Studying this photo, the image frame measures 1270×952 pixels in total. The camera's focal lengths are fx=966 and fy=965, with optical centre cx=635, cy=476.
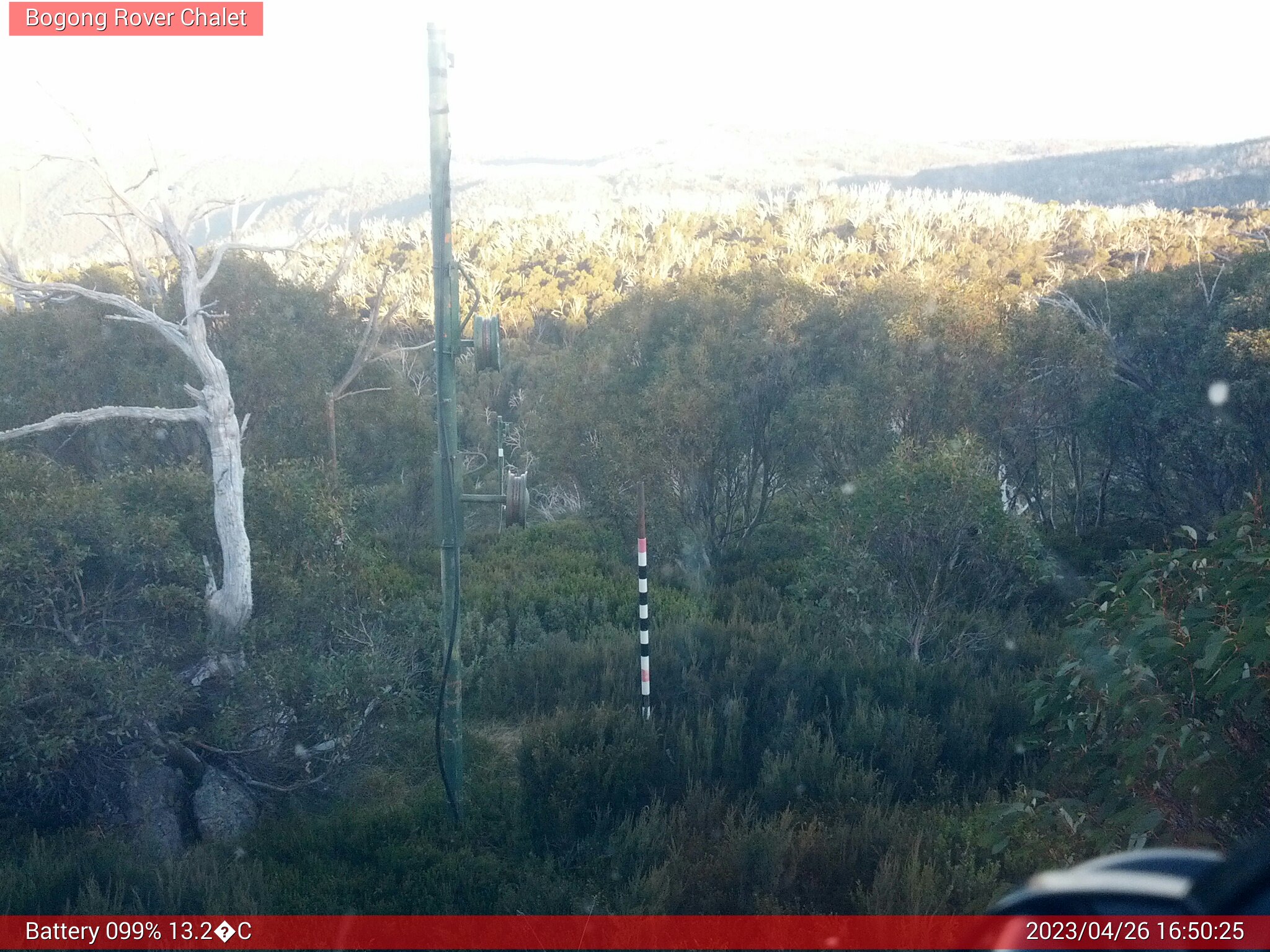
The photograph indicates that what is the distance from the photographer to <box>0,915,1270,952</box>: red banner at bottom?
418 centimetres

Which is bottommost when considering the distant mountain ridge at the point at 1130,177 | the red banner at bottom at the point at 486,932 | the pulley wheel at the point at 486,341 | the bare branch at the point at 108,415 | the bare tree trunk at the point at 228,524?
the red banner at bottom at the point at 486,932

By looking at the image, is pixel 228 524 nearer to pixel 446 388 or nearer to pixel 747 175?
pixel 446 388

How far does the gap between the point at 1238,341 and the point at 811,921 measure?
11707mm

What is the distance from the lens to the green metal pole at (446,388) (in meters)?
5.86

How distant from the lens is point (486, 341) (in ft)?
19.8

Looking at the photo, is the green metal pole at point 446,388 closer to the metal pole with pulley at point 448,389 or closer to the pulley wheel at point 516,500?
the metal pole with pulley at point 448,389

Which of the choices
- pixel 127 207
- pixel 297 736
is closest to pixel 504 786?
pixel 297 736

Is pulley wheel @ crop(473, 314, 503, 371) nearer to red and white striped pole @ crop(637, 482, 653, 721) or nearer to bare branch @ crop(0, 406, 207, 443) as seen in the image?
red and white striped pole @ crop(637, 482, 653, 721)

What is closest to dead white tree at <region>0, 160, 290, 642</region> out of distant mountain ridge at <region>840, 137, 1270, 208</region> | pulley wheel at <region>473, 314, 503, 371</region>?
pulley wheel at <region>473, 314, 503, 371</region>

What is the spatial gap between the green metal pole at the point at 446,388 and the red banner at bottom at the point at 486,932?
1.53 meters

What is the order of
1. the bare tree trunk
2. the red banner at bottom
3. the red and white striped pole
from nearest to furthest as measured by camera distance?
1. the red banner at bottom
2. the red and white striped pole
3. the bare tree trunk

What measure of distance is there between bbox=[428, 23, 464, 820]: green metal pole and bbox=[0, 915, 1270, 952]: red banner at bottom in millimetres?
1533

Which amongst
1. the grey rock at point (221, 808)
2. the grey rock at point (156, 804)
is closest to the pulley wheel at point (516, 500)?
the grey rock at point (221, 808)

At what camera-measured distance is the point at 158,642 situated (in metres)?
7.38
